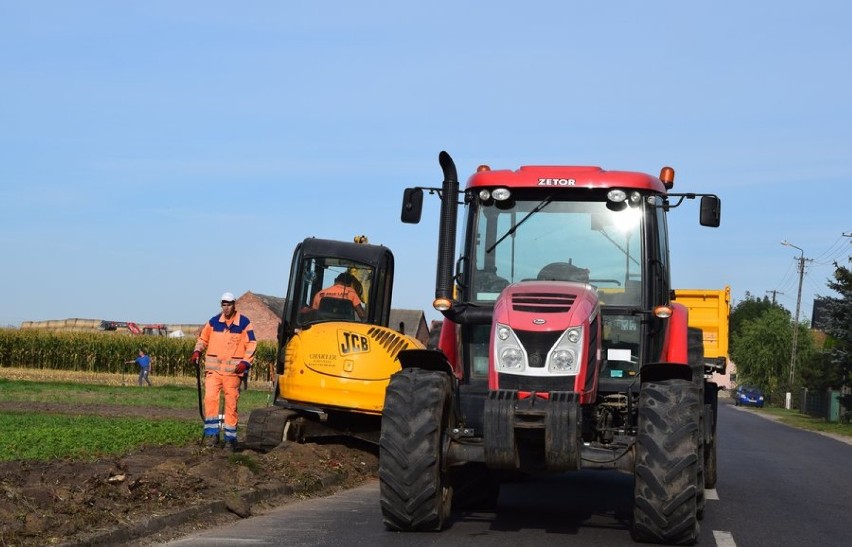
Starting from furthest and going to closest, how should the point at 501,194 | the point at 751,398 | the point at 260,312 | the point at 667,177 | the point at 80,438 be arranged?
the point at 260,312
the point at 751,398
the point at 80,438
the point at 667,177
the point at 501,194

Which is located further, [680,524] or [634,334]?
[634,334]

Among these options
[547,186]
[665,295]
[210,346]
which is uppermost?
[547,186]

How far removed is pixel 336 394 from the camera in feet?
48.6

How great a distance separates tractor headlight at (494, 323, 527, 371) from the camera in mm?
9953

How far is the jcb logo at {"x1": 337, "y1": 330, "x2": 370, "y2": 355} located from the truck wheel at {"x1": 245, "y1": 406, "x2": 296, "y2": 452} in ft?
3.66

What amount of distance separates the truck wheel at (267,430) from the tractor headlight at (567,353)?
19.4 ft

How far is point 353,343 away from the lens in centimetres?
1495

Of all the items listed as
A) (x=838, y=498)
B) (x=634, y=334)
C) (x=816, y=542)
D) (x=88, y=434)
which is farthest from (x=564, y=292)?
(x=88, y=434)

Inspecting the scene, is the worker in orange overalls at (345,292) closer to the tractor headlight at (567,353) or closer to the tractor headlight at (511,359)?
the tractor headlight at (511,359)

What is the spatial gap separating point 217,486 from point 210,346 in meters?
3.95

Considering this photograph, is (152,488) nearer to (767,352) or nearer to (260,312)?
(260,312)

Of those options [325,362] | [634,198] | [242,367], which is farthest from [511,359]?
[242,367]

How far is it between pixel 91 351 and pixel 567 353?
180 ft

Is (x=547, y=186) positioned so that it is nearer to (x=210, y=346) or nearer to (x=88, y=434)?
(x=210, y=346)
